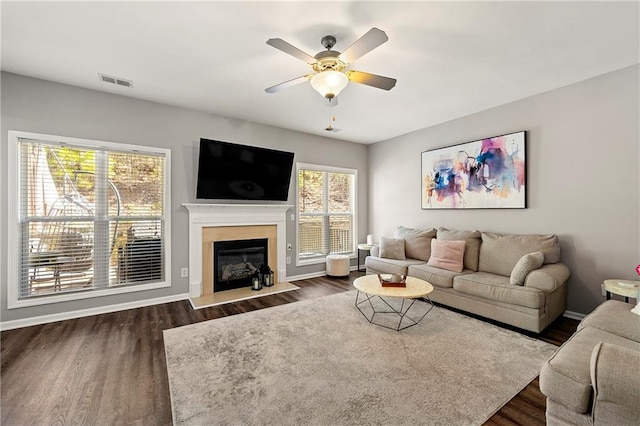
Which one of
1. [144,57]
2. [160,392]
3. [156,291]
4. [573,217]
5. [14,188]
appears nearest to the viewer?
[160,392]

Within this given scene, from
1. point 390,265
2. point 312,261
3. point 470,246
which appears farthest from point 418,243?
point 312,261

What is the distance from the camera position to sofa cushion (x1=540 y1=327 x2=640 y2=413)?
4.25 feet

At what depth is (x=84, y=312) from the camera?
10.7 feet

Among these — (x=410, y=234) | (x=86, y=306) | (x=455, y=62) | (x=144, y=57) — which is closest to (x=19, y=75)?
(x=144, y=57)

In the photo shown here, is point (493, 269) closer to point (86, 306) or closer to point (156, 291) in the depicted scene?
point (156, 291)

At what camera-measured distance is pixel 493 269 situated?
138 inches

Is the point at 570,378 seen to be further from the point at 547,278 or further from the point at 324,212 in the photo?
the point at 324,212

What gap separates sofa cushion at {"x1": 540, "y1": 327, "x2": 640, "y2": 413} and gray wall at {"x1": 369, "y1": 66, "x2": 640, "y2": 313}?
1894 mm

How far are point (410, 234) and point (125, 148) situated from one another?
4283 mm

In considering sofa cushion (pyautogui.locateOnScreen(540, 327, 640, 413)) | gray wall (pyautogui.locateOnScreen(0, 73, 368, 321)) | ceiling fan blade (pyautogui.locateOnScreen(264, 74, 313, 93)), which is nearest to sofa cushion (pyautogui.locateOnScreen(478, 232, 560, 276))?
sofa cushion (pyautogui.locateOnScreen(540, 327, 640, 413))

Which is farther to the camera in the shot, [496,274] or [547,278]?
[496,274]

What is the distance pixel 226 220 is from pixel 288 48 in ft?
9.39

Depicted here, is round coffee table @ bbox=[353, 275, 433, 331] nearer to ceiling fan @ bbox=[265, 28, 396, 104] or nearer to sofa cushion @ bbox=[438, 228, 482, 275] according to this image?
sofa cushion @ bbox=[438, 228, 482, 275]

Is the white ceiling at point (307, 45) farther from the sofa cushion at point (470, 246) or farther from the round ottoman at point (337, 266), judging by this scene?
the round ottoman at point (337, 266)
